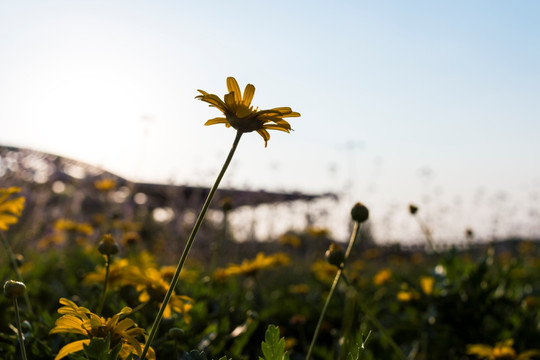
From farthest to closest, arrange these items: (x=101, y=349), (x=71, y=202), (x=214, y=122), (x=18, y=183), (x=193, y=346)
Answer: (x=71, y=202) < (x=18, y=183) < (x=193, y=346) < (x=214, y=122) < (x=101, y=349)

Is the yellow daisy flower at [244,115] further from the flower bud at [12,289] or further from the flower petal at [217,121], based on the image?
the flower bud at [12,289]

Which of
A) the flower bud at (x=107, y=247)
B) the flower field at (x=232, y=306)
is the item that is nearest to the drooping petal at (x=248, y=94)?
the flower field at (x=232, y=306)

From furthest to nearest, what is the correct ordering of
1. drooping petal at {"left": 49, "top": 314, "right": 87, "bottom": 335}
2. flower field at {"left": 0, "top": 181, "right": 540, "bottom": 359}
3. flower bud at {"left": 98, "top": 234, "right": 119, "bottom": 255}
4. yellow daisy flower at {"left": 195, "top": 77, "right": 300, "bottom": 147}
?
flower bud at {"left": 98, "top": 234, "right": 119, "bottom": 255}
flower field at {"left": 0, "top": 181, "right": 540, "bottom": 359}
yellow daisy flower at {"left": 195, "top": 77, "right": 300, "bottom": 147}
drooping petal at {"left": 49, "top": 314, "right": 87, "bottom": 335}

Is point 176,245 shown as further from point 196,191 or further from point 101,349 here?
point 101,349

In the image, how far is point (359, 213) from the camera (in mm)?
1189

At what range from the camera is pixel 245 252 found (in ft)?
22.0

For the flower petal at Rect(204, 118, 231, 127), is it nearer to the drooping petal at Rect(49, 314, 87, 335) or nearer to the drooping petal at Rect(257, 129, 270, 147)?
the drooping petal at Rect(257, 129, 270, 147)

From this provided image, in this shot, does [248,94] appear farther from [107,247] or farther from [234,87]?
[107,247]

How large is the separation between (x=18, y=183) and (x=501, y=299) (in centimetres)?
344

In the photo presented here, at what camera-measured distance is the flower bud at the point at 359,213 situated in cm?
118

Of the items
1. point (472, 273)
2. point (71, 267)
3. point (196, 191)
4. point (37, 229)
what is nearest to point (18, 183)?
point (37, 229)

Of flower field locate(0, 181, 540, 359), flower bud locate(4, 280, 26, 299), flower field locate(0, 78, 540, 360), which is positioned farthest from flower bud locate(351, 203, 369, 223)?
flower bud locate(4, 280, 26, 299)

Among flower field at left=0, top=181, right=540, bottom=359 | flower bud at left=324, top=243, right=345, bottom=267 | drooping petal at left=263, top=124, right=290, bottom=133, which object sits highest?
drooping petal at left=263, top=124, right=290, bottom=133

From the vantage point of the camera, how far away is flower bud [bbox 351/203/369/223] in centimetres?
118
